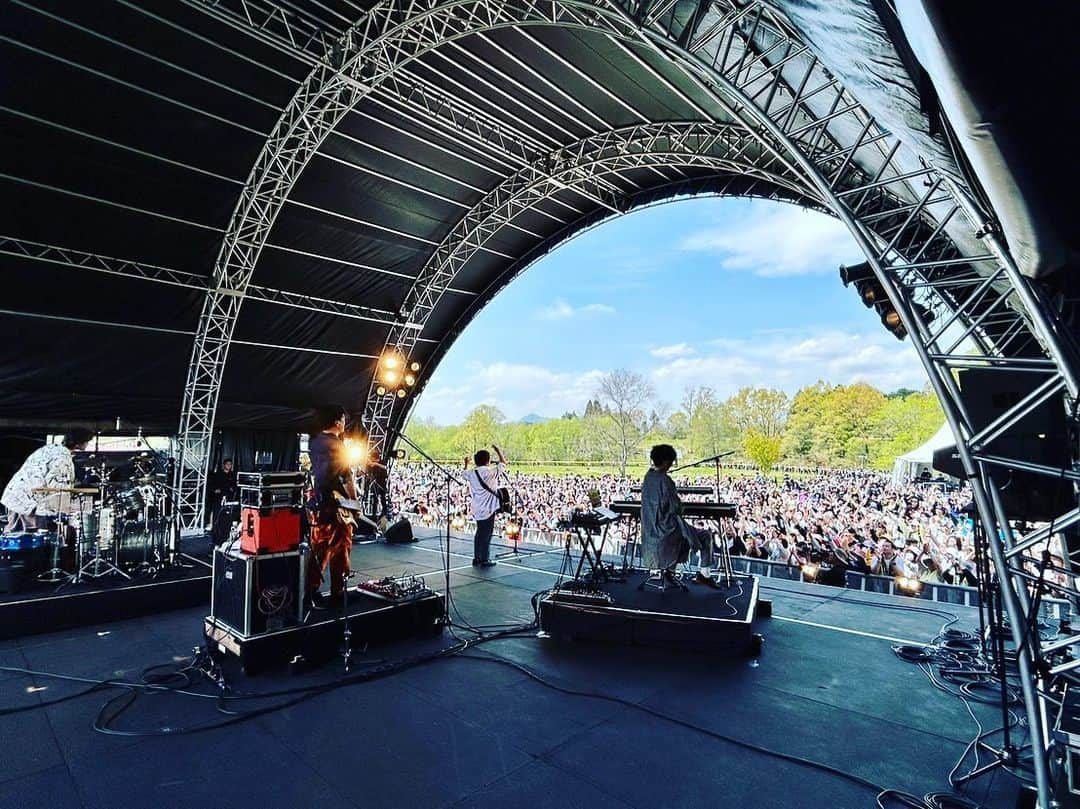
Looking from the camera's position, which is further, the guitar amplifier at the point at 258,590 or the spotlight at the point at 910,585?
the spotlight at the point at 910,585

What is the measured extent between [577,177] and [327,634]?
396 inches

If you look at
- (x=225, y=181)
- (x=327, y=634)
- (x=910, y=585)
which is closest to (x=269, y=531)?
(x=327, y=634)

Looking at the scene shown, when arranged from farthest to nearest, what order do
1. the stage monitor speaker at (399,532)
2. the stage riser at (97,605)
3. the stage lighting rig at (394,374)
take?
the stage lighting rig at (394,374) → the stage monitor speaker at (399,532) → the stage riser at (97,605)

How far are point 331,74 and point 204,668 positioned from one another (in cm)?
859

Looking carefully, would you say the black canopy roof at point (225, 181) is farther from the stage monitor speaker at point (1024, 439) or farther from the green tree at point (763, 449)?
the green tree at point (763, 449)

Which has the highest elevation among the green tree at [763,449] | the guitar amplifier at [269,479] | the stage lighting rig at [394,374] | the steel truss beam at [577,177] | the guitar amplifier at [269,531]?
the steel truss beam at [577,177]

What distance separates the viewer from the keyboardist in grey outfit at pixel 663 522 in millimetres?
4898

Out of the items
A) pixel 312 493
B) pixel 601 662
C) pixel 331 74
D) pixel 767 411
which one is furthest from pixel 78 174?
pixel 767 411

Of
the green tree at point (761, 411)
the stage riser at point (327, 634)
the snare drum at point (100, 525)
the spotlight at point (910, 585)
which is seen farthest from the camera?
the green tree at point (761, 411)

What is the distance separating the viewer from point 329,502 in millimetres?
4402

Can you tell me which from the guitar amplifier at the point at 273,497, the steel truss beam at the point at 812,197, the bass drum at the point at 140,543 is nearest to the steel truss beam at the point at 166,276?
the steel truss beam at the point at 812,197

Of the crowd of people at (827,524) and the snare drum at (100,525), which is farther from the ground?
the snare drum at (100,525)

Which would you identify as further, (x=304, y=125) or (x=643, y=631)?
(x=304, y=125)

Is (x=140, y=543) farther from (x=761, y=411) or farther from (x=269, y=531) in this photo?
(x=761, y=411)
